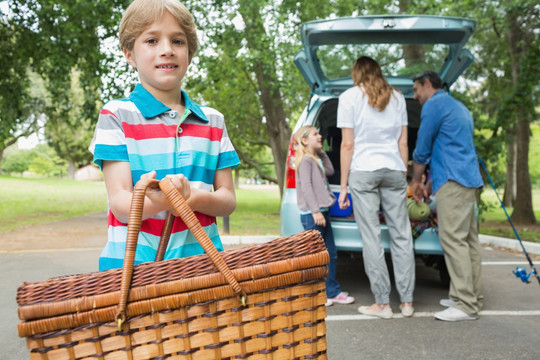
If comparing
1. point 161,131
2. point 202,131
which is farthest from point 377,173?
point 161,131

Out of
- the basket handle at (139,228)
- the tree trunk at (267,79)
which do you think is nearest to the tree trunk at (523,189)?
the tree trunk at (267,79)

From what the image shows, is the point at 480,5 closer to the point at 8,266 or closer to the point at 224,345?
the point at 8,266

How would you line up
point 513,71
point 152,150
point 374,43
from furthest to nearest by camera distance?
point 513,71 < point 374,43 < point 152,150

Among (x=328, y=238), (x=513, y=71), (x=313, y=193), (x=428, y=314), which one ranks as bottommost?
(x=428, y=314)

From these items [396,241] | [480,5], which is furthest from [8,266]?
[480,5]

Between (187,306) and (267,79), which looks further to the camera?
(267,79)

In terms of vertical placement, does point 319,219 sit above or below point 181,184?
below

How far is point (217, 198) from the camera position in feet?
5.01

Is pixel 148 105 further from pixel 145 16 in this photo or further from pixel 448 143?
pixel 448 143

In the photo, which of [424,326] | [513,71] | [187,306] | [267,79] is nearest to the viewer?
[187,306]

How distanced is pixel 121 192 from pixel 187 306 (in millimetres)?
455

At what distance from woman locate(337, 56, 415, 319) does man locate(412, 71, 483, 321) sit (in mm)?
251

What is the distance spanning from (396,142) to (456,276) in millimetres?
1166

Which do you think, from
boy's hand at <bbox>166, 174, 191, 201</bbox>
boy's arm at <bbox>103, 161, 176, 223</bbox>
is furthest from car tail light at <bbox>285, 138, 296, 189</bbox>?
boy's hand at <bbox>166, 174, 191, 201</bbox>
